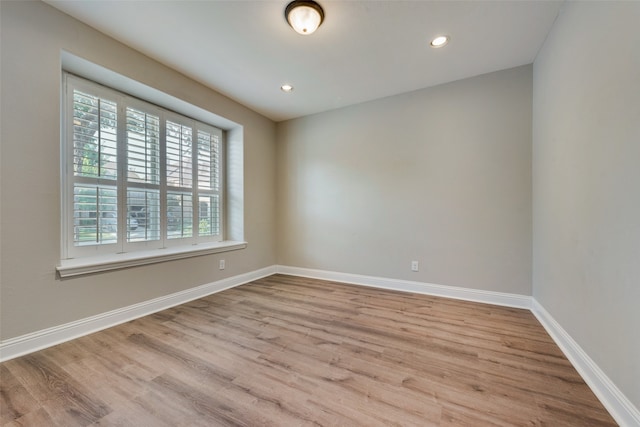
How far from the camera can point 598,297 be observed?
1416 mm

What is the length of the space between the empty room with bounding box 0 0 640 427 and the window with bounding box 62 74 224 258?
0.02 metres

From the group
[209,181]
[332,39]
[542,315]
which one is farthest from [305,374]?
[209,181]

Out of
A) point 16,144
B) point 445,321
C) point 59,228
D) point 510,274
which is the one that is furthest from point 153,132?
point 510,274

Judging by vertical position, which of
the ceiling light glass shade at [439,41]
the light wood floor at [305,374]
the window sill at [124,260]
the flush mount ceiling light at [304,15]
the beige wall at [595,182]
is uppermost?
the ceiling light glass shade at [439,41]

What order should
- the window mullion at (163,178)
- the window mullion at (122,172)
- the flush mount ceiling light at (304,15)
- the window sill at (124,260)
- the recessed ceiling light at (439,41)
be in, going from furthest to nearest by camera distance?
the window mullion at (163,178)
the window mullion at (122,172)
the recessed ceiling light at (439,41)
the window sill at (124,260)
the flush mount ceiling light at (304,15)

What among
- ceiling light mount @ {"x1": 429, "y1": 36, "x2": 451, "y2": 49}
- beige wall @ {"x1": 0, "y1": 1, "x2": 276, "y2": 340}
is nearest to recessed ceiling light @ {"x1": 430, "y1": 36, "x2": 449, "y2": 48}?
ceiling light mount @ {"x1": 429, "y1": 36, "x2": 451, "y2": 49}

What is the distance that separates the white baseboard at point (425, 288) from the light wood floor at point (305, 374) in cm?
21

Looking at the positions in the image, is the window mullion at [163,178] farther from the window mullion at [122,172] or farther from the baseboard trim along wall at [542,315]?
the baseboard trim along wall at [542,315]

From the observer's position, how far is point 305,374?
5.08 ft

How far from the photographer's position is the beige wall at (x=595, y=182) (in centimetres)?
117

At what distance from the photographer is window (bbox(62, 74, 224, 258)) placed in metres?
2.19

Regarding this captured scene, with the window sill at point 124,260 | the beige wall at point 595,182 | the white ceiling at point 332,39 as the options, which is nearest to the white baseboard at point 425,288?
the beige wall at point 595,182

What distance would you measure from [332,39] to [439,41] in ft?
3.24

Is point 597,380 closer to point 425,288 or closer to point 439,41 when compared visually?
point 425,288
